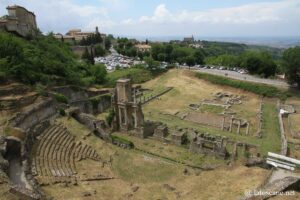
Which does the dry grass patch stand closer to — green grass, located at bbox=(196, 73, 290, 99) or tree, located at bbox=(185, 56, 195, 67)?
green grass, located at bbox=(196, 73, 290, 99)

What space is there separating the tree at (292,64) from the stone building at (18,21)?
1830 inches

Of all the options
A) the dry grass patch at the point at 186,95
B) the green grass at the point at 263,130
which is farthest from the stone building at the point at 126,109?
the dry grass patch at the point at 186,95

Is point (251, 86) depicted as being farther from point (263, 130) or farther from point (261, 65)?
point (263, 130)

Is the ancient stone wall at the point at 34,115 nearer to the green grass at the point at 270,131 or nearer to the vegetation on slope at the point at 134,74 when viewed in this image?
the green grass at the point at 270,131

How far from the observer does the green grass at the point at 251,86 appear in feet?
164

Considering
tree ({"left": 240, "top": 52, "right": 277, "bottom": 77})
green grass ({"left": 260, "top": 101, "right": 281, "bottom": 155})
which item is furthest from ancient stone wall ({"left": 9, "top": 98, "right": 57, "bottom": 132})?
tree ({"left": 240, "top": 52, "right": 277, "bottom": 77})

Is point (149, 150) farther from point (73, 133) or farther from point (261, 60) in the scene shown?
point (261, 60)

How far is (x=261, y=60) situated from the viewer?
59906 mm

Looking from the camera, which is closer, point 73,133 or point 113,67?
point 73,133

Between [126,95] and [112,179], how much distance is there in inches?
519

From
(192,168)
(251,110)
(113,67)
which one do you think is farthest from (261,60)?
(192,168)

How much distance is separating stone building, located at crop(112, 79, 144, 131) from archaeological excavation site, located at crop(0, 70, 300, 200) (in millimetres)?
125

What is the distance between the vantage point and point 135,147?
3058 cm

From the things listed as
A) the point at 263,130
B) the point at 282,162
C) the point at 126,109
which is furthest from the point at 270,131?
the point at 126,109
